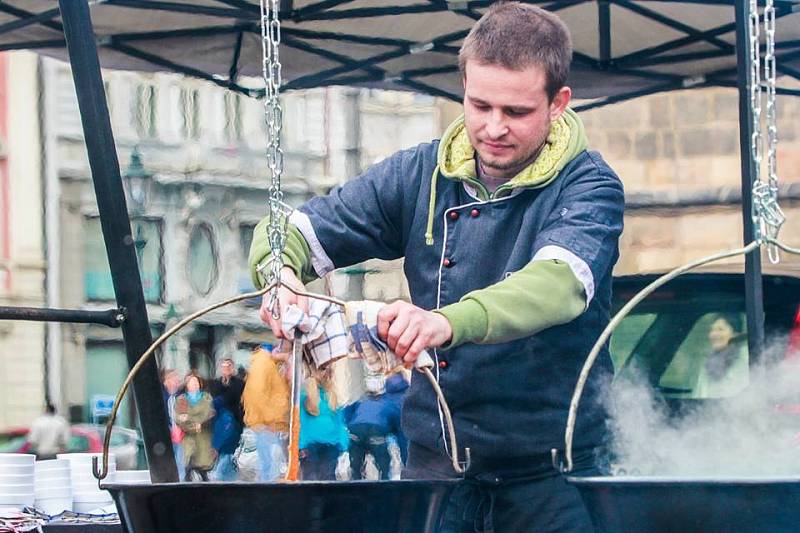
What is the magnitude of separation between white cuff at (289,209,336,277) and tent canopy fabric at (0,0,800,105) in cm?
241

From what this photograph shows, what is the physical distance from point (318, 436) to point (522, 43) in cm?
441

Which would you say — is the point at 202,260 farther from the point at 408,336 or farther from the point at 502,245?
the point at 408,336

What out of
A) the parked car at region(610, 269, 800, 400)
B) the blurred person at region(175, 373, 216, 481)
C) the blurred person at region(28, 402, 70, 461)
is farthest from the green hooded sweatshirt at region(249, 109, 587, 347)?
the blurred person at region(28, 402, 70, 461)

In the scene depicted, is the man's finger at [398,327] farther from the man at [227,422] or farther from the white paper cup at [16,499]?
the man at [227,422]

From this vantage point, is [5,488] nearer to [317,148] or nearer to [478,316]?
[478,316]

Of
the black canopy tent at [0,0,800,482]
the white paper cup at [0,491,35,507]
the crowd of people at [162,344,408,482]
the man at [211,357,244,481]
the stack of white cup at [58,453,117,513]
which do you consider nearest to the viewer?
the white paper cup at [0,491,35,507]

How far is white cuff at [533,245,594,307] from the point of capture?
6.65 ft

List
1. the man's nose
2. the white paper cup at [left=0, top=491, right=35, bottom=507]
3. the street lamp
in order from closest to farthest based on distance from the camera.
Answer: the man's nose < the white paper cup at [left=0, top=491, right=35, bottom=507] < the street lamp

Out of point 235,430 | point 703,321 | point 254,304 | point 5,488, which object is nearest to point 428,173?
point 5,488

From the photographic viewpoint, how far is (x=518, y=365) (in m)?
2.20

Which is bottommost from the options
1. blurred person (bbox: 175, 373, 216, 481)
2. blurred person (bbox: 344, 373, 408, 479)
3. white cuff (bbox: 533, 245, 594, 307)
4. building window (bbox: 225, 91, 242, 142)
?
blurred person (bbox: 175, 373, 216, 481)

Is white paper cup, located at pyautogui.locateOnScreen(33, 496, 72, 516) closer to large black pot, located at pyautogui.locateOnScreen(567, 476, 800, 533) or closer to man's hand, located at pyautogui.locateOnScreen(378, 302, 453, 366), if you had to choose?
man's hand, located at pyautogui.locateOnScreen(378, 302, 453, 366)

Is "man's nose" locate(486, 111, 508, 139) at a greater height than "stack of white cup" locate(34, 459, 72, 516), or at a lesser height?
greater

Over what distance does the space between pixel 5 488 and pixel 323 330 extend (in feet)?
4.77
